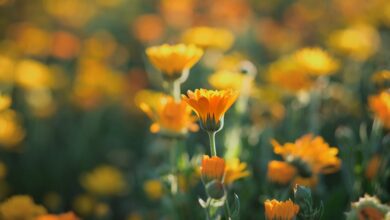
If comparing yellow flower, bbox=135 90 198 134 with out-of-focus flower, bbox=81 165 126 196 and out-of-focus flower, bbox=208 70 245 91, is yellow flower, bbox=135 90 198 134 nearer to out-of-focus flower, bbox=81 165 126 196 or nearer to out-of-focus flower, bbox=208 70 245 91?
out-of-focus flower, bbox=208 70 245 91

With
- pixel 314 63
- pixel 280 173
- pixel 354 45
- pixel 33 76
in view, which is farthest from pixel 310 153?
pixel 33 76

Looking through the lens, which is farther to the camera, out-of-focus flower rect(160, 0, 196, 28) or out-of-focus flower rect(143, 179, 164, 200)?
out-of-focus flower rect(160, 0, 196, 28)

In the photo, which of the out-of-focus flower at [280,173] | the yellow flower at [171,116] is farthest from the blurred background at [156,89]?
the yellow flower at [171,116]

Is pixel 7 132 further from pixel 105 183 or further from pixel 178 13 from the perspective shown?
pixel 178 13

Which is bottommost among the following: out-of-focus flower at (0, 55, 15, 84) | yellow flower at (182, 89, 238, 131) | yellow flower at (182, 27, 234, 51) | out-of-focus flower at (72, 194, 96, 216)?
out-of-focus flower at (72, 194, 96, 216)

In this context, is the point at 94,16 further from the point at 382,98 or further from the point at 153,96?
the point at 382,98

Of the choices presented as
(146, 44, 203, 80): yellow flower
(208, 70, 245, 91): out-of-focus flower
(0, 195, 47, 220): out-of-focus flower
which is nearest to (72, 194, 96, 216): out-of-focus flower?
(0, 195, 47, 220): out-of-focus flower

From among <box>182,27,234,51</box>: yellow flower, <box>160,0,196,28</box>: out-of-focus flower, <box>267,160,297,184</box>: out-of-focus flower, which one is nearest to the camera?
<box>267,160,297,184</box>: out-of-focus flower
